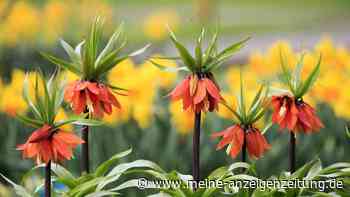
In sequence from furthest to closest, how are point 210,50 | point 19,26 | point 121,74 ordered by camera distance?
point 19,26 → point 121,74 → point 210,50

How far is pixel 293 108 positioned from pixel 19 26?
4.74 meters

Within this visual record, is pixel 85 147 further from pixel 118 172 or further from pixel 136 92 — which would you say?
pixel 136 92

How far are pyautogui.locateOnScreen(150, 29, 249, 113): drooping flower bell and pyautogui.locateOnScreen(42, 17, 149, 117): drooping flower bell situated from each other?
0.46ft

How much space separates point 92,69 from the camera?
2.38 m

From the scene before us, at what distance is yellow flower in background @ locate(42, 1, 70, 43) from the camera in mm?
7215

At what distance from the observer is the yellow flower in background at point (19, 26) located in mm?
6762

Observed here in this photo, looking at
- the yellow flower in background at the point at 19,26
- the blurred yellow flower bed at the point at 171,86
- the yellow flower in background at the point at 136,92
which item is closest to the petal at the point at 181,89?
the blurred yellow flower bed at the point at 171,86

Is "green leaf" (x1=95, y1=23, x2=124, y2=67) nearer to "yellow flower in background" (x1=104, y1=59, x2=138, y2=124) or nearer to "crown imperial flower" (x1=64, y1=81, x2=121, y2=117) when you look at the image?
"crown imperial flower" (x1=64, y1=81, x2=121, y2=117)

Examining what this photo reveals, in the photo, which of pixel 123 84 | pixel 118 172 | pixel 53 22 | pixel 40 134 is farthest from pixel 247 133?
pixel 53 22

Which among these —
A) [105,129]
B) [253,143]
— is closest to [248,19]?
[105,129]

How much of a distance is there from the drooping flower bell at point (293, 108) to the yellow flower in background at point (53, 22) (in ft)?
16.0

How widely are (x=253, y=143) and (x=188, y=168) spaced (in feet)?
5.10

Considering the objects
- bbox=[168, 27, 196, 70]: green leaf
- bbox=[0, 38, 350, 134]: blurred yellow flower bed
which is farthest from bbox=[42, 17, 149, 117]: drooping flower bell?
bbox=[0, 38, 350, 134]: blurred yellow flower bed

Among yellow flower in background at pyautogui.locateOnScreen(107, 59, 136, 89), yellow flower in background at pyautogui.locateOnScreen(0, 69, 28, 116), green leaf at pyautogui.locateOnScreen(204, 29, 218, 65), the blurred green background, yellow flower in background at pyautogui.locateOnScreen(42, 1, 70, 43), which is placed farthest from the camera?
yellow flower in background at pyautogui.locateOnScreen(42, 1, 70, 43)
